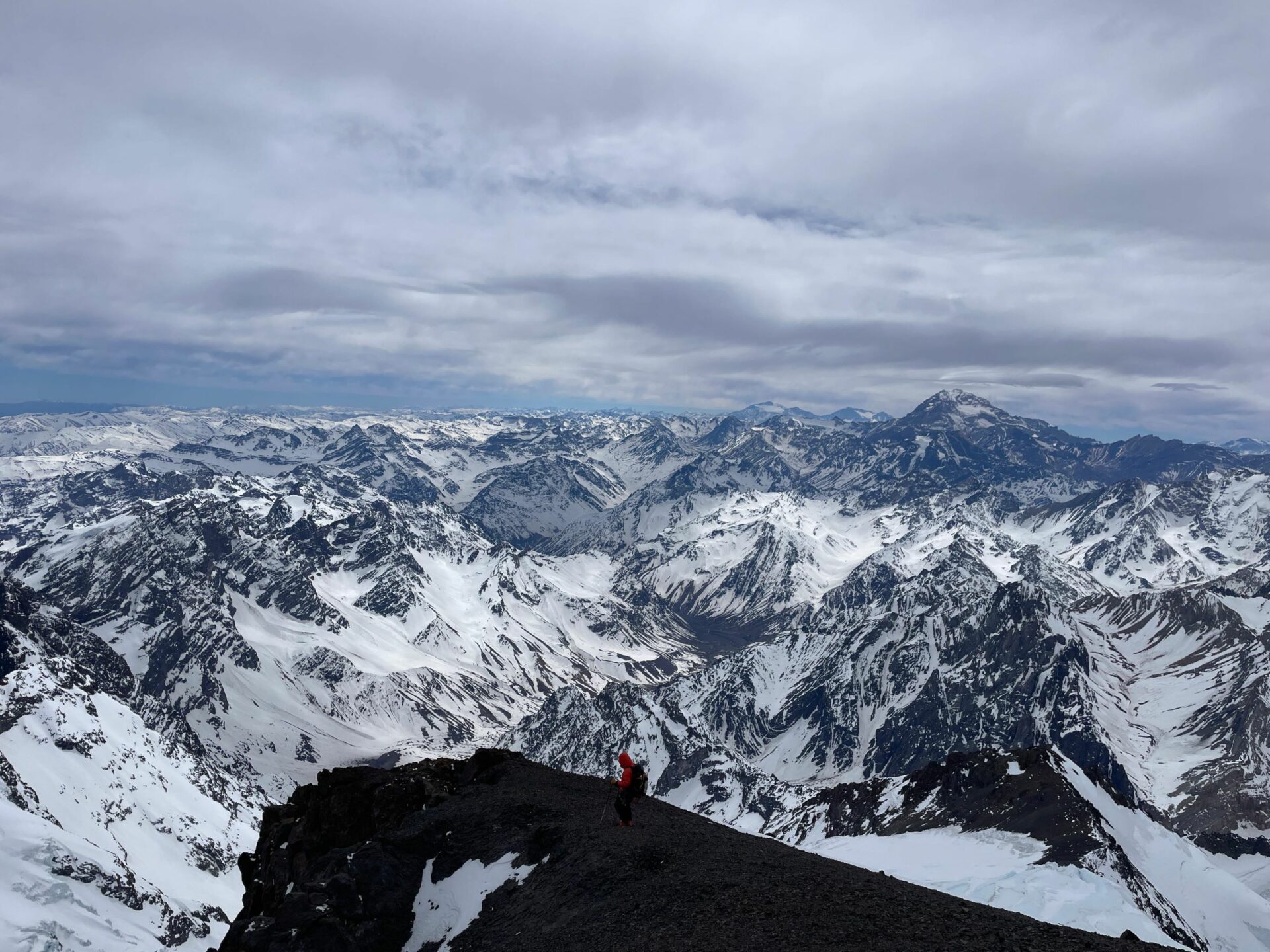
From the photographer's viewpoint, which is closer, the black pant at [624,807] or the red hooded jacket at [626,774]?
the red hooded jacket at [626,774]

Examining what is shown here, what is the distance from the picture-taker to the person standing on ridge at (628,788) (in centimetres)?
3888

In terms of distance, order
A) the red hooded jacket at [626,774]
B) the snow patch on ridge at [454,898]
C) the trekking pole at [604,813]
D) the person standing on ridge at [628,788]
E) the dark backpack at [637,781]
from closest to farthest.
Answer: the snow patch on ridge at [454,898], the red hooded jacket at [626,774], the person standing on ridge at [628,788], the dark backpack at [637,781], the trekking pole at [604,813]

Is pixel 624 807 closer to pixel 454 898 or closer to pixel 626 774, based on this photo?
pixel 626 774

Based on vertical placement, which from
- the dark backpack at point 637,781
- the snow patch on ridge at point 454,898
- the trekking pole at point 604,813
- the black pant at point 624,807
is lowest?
the snow patch on ridge at point 454,898

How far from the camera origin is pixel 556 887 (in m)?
34.8

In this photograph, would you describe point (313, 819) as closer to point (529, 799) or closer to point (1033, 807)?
point (529, 799)

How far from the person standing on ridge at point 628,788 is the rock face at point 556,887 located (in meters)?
0.85

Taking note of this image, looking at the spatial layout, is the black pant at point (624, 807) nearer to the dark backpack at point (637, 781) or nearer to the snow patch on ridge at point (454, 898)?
the dark backpack at point (637, 781)

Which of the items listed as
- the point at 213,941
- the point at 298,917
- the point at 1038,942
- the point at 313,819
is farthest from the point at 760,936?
the point at 213,941

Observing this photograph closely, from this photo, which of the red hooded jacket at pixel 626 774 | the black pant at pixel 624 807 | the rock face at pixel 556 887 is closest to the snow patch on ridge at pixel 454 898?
the rock face at pixel 556 887

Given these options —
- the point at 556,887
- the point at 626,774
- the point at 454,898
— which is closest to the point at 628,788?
the point at 626,774

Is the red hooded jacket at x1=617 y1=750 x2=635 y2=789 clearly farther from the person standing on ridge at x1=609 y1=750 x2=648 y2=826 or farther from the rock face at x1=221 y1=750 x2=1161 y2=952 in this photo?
the rock face at x1=221 y1=750 x2=1161 y2=952

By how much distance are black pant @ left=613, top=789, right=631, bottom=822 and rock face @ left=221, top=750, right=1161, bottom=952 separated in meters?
0.73

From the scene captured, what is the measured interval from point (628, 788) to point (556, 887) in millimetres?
6138
